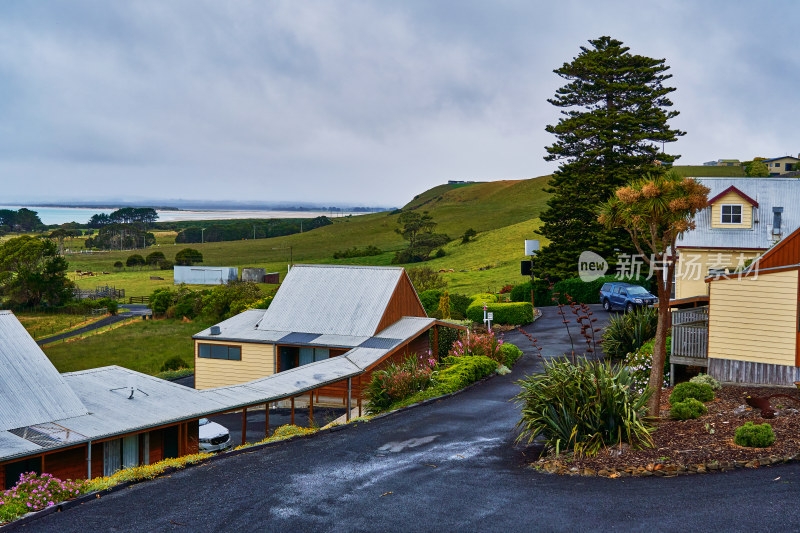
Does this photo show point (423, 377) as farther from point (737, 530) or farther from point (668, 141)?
point (668, 141)

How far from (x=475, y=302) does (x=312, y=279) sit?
556 inches

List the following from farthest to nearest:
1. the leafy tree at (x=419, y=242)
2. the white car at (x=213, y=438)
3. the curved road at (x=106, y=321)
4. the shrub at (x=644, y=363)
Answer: the leafy tree at (x=419, y=242) → the curved road at (x=106, y=321) → the white car at (x=213, y=438) → the shrub at (x=644, y=363)

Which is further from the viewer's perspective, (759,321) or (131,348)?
(131,348)

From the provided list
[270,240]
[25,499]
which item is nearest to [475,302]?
[25,499]

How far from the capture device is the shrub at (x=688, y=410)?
15.8m

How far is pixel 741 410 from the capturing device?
16078mm

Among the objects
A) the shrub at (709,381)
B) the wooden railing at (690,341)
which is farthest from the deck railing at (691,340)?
the shrub at (709,381)

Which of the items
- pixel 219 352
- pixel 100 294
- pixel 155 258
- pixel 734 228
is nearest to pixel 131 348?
pixel 219 352

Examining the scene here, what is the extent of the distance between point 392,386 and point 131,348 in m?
35.3

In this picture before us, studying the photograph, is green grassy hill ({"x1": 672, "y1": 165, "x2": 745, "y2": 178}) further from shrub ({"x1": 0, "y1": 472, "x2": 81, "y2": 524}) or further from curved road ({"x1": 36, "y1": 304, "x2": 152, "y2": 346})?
shrub ({"x1": 0, "y1": 472, "x2": 81, "y2": 524})

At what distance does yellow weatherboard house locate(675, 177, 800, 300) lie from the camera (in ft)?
123

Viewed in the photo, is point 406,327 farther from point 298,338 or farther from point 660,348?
point 660,348

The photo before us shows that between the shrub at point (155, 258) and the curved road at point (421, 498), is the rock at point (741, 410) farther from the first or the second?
the shrub at point (155, 258)

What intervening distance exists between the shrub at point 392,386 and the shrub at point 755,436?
11566 mm
